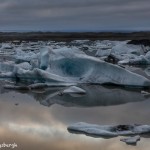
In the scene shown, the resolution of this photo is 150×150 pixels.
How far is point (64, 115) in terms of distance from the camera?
596 cm

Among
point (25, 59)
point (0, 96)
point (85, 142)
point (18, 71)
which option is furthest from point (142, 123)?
point (25, 59)

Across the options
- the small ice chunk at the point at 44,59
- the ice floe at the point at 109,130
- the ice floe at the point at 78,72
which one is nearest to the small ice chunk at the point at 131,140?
the ice floe at the point at 109,130

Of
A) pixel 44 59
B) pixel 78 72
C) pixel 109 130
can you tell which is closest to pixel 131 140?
pixel 109 130

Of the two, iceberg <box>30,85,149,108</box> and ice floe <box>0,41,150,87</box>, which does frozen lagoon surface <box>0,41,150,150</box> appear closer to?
iceberg <box>30,85,149,108</box>

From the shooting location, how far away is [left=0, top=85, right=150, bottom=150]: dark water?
14.2 feet

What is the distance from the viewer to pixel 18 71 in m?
10.3

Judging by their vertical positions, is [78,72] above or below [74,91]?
above

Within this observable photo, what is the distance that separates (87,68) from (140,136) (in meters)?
5.19

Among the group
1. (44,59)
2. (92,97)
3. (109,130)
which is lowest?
(92,97)

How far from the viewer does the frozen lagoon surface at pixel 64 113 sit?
437 cm

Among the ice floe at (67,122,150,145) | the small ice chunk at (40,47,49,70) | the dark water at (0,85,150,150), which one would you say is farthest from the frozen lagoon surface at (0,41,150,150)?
the small ice chunk at (40,47,49,70)

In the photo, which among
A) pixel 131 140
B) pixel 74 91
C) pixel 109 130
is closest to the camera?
pixel 131 140

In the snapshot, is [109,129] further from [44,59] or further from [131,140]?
[44,59]

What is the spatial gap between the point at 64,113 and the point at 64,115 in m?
0.17
